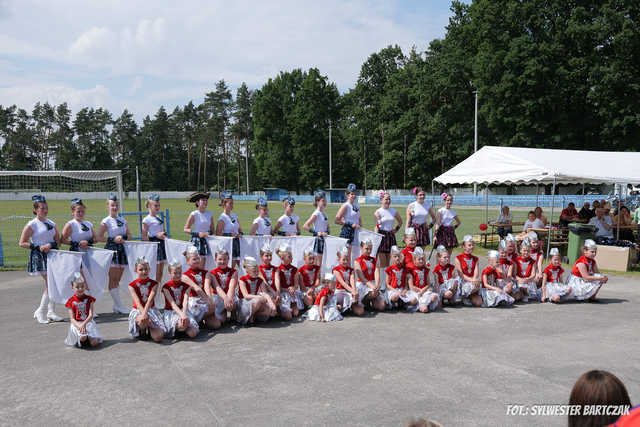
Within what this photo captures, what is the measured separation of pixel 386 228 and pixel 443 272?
149 centimetres

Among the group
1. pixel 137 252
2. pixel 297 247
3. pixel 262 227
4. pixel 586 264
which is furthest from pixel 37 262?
pixel 586 264

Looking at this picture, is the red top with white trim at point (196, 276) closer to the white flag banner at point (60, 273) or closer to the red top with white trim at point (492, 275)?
the white flag banner at point (60, 273)

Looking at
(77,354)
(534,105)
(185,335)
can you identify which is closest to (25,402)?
(77,354)

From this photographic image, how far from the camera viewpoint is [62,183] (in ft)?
73.8

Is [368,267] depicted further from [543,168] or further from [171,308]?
[543,168]

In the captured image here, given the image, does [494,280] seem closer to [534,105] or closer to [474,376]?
[474,376]

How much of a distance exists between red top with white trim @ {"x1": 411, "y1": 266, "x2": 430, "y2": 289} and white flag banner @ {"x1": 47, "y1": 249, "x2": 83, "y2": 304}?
5.14 meters

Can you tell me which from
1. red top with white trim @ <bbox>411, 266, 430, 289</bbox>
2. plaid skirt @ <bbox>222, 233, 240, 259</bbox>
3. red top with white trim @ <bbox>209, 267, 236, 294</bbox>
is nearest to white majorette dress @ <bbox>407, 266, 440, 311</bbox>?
red top with white trim @ <bbox>411, 266, 430, 289</bbox>

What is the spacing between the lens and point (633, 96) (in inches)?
1516

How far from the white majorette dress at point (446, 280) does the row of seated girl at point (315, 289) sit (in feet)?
0.05

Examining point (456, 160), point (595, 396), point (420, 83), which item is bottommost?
point (595, 396)

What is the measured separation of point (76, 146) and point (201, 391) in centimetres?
9631

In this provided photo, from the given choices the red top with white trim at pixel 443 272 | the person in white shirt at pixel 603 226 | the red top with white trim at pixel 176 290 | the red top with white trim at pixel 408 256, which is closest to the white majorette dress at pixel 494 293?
the red top with white trim at pixel 443 272

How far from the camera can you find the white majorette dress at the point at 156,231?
7.56 metres
